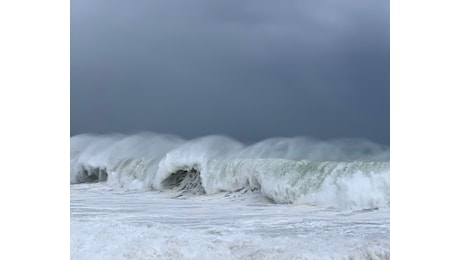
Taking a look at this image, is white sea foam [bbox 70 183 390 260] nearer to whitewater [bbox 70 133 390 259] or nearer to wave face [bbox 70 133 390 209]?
whitewater [bbox 70 133 390 259]

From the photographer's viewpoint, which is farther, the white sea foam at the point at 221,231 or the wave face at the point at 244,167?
the wave face at the point at 244,167

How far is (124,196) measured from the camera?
435 centimetres

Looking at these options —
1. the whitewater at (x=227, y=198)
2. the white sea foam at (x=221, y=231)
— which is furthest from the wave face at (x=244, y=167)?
the white sea foam at (x=221, y=231)

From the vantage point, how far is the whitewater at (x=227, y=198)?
7.24ft

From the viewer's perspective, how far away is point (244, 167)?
5.11 metres

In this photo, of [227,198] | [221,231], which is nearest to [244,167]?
[227,198]

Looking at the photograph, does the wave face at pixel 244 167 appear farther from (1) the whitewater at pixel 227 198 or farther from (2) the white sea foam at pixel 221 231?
(2) the white sea foam at pixel 221 231

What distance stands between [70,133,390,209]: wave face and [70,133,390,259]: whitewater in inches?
0.5

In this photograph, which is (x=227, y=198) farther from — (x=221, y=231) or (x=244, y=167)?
(x=221, y=231)

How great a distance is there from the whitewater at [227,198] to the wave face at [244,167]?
1cm

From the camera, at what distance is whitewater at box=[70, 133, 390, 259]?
221 cm

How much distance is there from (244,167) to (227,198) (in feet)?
2.46
